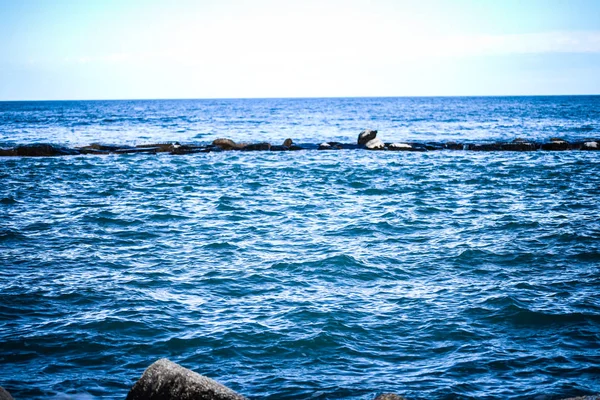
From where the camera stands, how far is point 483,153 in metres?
37.7

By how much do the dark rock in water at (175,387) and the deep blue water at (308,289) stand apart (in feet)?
4.19

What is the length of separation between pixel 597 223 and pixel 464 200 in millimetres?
5450

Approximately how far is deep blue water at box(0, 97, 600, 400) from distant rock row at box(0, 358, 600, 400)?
50.0 inches

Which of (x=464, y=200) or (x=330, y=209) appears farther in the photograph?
(x=464, y=200)

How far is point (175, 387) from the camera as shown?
6.13 m

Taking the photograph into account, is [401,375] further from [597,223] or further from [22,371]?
[597,223]

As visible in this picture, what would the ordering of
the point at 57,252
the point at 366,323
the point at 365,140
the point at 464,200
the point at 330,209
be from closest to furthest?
the point at 366,323
the point at 57,252
the point at 330,209
the point at 464,200
the point at 365,140

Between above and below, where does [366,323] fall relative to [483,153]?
below

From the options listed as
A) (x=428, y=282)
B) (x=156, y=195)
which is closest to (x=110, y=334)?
(x=428, y=282)

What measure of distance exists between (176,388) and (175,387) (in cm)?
2

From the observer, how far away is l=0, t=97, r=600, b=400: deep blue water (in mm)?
8039

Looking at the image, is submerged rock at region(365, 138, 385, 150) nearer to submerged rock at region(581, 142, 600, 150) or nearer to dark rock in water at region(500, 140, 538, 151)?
dark rock in water at region(500, 140, 538, 151)

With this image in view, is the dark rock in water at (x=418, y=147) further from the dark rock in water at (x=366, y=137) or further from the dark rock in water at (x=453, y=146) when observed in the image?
the dark rock in water at (x=366, y=137)

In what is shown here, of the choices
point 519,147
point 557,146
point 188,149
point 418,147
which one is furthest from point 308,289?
point 557,146
